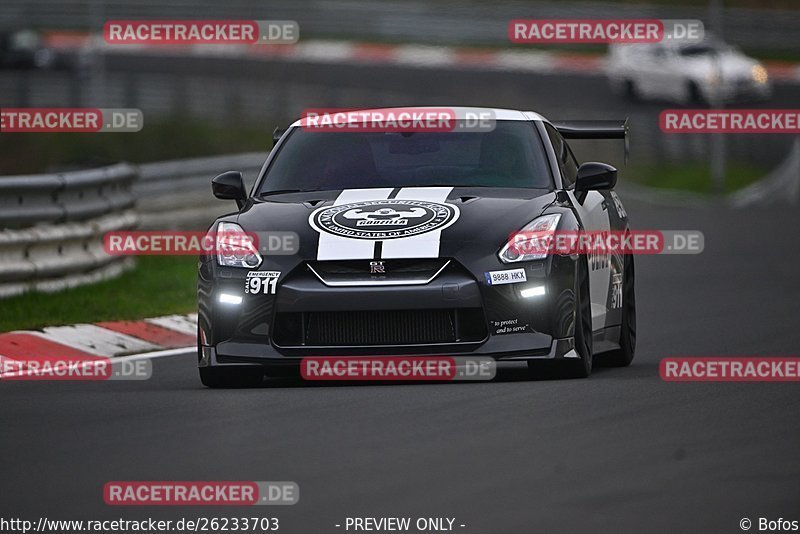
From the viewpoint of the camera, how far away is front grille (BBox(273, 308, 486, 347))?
9039 mm

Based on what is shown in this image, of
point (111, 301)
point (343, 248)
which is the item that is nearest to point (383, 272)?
point (343, 248)

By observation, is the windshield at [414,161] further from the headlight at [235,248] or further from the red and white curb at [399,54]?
the red and white curb at [399,54]

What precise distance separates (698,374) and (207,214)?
11.5 metres

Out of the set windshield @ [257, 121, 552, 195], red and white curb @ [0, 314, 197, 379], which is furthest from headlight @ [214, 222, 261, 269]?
red and white curb @ [0, 314, 197, 379]

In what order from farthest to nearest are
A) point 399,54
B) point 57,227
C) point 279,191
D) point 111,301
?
point 399,54, point 57,227, point 111,301, point 279,191

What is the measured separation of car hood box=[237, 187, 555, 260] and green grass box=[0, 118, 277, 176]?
23988 mm

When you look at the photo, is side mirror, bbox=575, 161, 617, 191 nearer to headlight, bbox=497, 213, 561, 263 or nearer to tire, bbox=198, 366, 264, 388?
headlight, bbox=497, 213, 561, 263

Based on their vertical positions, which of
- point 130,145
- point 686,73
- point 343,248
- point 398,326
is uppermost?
point 343,248

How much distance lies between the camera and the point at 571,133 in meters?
11.9

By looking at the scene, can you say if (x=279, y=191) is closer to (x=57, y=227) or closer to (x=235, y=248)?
(x=235, y=248)

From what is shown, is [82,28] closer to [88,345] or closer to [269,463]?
[88,345]

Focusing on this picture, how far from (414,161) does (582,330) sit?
4.78 ft

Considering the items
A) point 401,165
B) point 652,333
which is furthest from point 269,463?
point 652,333

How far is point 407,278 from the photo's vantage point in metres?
9.01
